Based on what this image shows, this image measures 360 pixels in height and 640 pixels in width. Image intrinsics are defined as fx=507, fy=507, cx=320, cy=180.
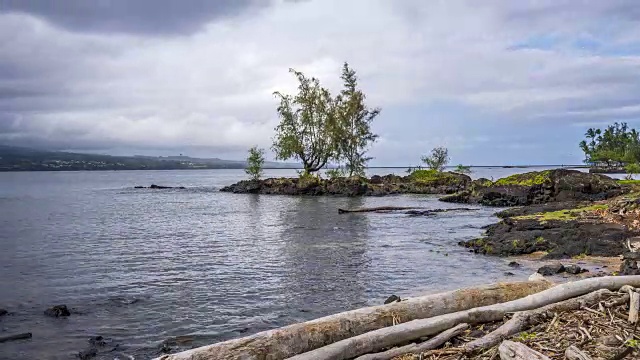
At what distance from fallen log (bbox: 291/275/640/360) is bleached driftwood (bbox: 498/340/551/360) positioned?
130 cm

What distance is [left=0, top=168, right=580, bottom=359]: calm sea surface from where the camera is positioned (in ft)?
42.5

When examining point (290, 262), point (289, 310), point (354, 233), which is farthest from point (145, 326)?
point (354, 233)

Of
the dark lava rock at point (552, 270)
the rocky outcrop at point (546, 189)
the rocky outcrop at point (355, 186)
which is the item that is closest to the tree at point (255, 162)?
the rocky outcrop at point (355, 186)

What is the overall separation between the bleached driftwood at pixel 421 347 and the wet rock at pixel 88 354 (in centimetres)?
717

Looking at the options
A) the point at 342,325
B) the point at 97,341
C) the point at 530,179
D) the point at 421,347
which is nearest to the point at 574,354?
the point at 421,347

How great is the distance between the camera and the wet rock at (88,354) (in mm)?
10945

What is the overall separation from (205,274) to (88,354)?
8.50m

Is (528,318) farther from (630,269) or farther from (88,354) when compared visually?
(88,354)

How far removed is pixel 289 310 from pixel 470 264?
904 centimetres

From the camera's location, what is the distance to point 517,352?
5.92 meters

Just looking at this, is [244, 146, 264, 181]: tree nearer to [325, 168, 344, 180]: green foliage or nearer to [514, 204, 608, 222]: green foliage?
[325, 168, 344, 180]: green foliage

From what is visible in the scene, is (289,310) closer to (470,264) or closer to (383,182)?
(470,264)

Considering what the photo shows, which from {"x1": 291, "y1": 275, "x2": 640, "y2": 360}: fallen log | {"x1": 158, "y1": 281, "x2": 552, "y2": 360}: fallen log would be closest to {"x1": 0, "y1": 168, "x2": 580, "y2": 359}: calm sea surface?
{"x1": 158, "y1": 281, "x2": 552, "y2": 360}: fallen log

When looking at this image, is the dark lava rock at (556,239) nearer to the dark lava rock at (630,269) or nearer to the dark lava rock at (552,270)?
the dark lava rock at (552,270)
